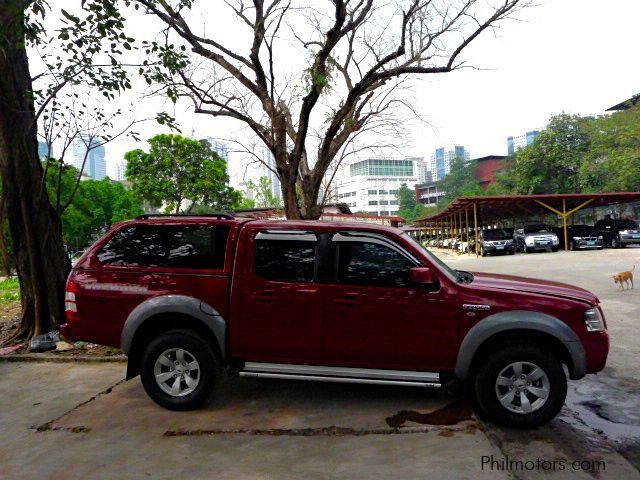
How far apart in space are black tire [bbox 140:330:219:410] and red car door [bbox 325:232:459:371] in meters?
1.14

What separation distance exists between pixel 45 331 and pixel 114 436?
A: 13.9 feet

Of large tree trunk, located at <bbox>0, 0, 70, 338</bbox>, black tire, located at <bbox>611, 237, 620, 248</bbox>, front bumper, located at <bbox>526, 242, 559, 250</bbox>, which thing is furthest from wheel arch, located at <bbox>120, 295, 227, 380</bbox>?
black tire, located at <bbox>611, 237, 620, 248</bbox>

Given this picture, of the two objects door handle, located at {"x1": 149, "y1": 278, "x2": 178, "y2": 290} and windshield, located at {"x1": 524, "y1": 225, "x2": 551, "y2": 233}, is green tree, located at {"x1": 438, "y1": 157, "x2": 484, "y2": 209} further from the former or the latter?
door handle, located at {"x1": 149, "y1": 278, "x2": 178, "y2": 290}

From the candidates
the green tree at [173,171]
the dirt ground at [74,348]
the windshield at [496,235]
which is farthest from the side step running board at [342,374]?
the green tree at [173,171]

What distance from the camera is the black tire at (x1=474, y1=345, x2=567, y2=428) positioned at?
392 cm

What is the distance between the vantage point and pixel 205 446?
3.75 m

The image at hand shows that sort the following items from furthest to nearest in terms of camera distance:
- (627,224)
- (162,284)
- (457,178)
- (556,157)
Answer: (457,178)
(556,157)
(627,224)
(162,284)

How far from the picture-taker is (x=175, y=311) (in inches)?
173

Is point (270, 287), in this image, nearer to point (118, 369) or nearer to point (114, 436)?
point (114, 436)

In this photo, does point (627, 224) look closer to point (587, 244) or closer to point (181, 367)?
point (587, 244)

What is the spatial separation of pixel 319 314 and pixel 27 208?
553cm

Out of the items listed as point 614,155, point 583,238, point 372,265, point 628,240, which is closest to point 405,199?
point 614,155

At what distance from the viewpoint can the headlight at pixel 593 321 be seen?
13.0 feet

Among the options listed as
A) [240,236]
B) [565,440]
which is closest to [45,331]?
[240,236]
